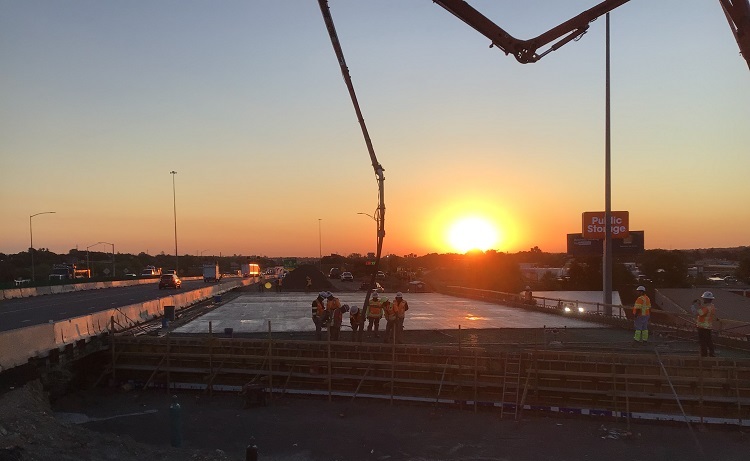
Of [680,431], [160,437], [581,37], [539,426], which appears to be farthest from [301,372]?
[581,37]

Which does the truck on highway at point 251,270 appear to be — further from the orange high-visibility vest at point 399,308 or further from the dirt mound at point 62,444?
the dirt mound at point 62,444

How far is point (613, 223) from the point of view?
194 ft

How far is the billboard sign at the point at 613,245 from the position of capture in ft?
205

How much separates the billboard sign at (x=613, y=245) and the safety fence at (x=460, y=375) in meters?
49.0

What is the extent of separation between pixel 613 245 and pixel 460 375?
166 ft

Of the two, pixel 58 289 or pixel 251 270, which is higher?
pixel 58 289

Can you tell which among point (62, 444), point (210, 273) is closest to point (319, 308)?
point (62, 444)

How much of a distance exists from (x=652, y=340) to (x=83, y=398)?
63.7 ft

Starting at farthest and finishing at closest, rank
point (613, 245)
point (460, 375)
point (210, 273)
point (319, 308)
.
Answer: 1. point (210, 273)
2. point (613, 245)
3. point (319, 308)
4. point (460, 375)

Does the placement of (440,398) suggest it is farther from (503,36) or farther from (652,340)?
(652,340)

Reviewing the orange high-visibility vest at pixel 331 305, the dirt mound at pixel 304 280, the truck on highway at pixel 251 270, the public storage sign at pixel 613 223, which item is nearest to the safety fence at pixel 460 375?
the orange high-visibility vest at pixel 331 305

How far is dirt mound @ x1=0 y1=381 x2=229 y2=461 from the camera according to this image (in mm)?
9508

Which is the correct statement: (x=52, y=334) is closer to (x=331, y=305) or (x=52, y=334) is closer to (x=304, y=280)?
(x=331, y=305)

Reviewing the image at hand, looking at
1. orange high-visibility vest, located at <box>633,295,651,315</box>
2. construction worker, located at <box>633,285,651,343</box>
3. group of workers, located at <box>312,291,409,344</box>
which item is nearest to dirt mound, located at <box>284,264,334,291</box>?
group of workers, located at <box>312,291,409,344</box>
